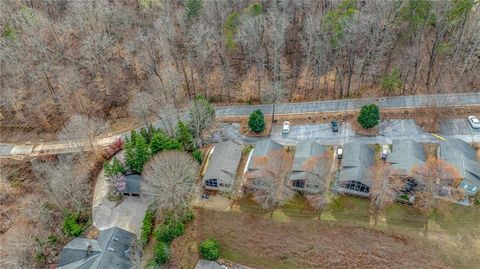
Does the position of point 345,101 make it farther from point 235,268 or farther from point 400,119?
point 235,268

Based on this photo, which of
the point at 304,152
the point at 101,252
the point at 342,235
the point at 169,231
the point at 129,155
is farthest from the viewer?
the point at 304,152

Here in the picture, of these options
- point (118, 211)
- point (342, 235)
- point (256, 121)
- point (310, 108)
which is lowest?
point (118, 211)

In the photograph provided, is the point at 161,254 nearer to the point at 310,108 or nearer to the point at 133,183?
the point at 133,183

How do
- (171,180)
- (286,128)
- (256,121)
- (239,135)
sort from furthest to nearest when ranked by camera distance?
1. (239,135)
2. (286,128)
3. (256,121)
4. (171,180)

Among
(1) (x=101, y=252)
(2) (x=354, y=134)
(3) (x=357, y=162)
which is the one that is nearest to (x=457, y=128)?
(2) (x=354, y=134)

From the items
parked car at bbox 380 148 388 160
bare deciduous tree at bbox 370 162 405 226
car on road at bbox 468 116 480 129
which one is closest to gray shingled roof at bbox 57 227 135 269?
bare deciduous tree at bbox 370 162 405 226
